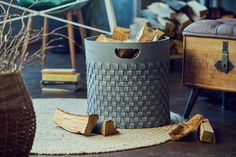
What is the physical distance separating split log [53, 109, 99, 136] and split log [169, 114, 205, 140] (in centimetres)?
31

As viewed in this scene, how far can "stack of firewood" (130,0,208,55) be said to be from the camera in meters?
3.46

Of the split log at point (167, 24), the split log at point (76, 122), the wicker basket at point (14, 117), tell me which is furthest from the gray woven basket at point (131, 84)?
the split log at point (167, 24)

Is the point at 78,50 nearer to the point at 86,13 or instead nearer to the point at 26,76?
the point at 86,13

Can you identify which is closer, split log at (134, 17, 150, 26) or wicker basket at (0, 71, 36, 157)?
wicker basket at (0, 71, 36, 157)

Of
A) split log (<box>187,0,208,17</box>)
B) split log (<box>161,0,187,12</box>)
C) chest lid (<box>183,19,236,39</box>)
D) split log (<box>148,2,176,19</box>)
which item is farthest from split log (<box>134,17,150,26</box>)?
chest lid (<box>183,19,236,39</box>)

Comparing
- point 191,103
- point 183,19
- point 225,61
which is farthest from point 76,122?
point 183,19

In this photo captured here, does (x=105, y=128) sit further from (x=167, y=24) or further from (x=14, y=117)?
(x=167, y=24)

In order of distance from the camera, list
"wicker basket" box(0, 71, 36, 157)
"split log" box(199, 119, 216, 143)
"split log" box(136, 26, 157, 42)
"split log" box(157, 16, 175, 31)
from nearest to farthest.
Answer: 1. "wicker basket" box(0, 71, 36, 157)
2. "split log" box(199, 119, 216, 143)
3. "split log" box(136, 26, 157, 42)
4. "split log" box(157, 16, 175, 31)

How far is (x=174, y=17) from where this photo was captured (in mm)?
3496

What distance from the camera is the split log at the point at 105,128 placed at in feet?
6.32

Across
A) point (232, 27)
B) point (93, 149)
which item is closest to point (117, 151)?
point (93, 149)

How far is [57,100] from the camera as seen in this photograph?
102 inches

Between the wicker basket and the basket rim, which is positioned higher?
the basket rim

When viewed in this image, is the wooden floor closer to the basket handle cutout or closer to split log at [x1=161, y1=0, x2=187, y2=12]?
the basket handle cutout
